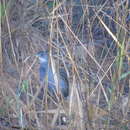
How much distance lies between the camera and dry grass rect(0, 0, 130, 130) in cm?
153

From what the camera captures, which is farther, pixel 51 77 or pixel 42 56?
pixel 42 56

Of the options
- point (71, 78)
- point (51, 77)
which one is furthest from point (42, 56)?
point (71, 78)

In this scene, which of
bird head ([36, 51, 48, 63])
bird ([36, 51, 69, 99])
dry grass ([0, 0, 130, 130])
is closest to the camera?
dry grass ([0, 0, 130, 130])

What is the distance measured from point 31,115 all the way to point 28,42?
0.49 m

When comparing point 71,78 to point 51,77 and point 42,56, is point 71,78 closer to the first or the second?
point 51,77

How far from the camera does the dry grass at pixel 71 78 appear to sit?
153 cm

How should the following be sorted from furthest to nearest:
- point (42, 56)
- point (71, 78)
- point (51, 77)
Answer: point (42, 56) → point (51, 77) → point (71, 78)

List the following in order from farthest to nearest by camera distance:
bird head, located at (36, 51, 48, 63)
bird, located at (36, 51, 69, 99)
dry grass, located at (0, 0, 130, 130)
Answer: bird head, located at (36, 51, 48, 63) < bird, located at (36, 51, 69, 99) < dry grass, located at (0, 0, 130, 130)

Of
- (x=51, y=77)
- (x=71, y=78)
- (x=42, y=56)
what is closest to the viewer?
(x=71, y=78)

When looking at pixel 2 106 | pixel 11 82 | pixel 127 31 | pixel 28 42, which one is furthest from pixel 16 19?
pixel 127 31

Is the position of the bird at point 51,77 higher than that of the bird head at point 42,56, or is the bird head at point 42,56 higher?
the bird head at point 42,56

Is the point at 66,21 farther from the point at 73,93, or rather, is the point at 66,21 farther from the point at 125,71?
the point at 125,71

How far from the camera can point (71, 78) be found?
1688 millimetres

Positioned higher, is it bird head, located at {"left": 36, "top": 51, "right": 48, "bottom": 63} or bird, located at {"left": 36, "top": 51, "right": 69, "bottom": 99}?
bird head, located at {"left": 36, "top": 51, "right": 48, "bottom": 63}
